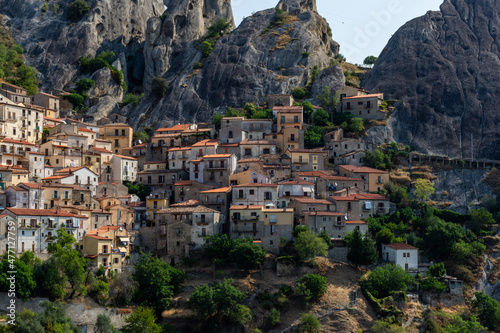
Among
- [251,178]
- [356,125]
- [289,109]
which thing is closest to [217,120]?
[289,109]

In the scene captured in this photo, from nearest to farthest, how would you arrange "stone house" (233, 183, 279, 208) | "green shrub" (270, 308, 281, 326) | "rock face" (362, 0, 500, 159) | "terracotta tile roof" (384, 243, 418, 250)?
"green shrub" (270, 308, 281, 326), "terracotta tile roof" (384, 243, 418, 250), "stone house" (233, 183, 279, 208), "rock face" (362, 0, 500, 159)

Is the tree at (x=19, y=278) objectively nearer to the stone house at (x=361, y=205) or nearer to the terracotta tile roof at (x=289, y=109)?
the stone house at (x=361, y=205)

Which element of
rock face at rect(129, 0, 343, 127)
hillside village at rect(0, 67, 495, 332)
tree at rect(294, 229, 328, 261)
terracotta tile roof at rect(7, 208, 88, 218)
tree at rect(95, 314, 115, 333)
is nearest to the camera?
tree at rect(95, 314, 115, 333)

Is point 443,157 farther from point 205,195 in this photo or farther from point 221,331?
point 221,331

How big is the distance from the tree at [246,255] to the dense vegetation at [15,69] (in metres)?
49.9

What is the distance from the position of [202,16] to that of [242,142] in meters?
48.7

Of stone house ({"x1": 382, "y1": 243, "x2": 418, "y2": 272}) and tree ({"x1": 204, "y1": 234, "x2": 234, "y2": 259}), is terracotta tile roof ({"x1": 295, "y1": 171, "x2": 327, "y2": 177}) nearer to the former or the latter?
stone house ({"x1": 382, "y1": 243, "x2": 418, "y2": 272})

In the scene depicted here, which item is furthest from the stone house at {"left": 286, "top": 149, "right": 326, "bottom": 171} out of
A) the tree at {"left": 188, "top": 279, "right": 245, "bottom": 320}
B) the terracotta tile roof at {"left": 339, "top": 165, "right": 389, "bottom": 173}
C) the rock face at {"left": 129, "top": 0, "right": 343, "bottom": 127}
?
the tree at {"left": 188, "top": 279, "right": 245, "bottom": 320}

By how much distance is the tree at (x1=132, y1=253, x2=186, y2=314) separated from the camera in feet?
211

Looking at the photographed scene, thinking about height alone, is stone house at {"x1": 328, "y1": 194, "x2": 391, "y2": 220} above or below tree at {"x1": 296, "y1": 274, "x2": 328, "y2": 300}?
above

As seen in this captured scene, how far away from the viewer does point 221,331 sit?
209 feet

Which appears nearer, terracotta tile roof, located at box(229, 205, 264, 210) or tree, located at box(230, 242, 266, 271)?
tree, located at box(230, 242, 266, 271)

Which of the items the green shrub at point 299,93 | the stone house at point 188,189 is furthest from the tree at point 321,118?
the stone house at point 188,189

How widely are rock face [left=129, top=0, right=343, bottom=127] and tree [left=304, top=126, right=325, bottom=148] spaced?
48.8 feet
